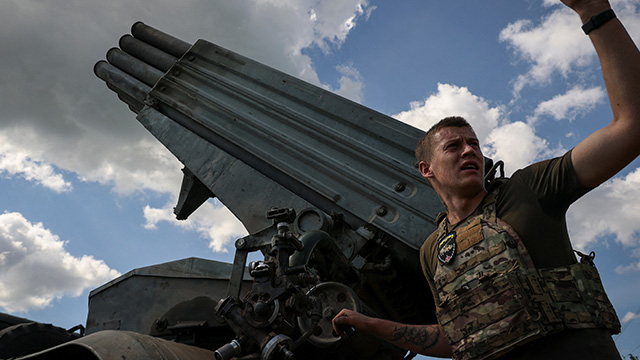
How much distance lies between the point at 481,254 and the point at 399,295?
2.50 m

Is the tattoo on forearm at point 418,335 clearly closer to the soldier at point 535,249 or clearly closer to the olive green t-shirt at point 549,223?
the soldier at point 535,249

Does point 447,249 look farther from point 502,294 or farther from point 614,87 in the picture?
point 614,87

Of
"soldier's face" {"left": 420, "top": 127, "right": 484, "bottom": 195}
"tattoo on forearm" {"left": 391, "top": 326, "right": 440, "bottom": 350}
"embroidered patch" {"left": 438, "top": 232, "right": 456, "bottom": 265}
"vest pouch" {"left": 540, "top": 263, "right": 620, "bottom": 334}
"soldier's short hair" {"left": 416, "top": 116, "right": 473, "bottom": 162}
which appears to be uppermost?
"soldier's short hair" {"left": 416, "top": 116, "right": 473, "bottom": 162}

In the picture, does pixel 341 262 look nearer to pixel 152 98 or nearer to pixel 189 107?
pixel 189 107

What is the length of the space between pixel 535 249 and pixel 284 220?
1603 millimetres

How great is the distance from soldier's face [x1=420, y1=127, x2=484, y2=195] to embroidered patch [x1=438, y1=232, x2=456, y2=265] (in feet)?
0.66

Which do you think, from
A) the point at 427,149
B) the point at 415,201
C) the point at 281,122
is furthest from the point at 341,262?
the point at 281,122

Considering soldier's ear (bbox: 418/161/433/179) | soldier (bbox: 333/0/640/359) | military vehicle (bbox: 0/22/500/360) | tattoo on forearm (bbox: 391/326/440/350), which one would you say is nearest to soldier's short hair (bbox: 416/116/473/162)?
soldier's ear (bbox: 418/161/433/179)

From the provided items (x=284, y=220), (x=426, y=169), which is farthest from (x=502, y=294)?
(x=284, y=220)

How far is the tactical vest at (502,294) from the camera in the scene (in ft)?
5.47

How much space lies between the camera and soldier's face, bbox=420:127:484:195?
204 centimetres

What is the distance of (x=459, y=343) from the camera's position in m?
1.90

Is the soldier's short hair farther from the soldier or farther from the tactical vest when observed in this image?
the tactical vest

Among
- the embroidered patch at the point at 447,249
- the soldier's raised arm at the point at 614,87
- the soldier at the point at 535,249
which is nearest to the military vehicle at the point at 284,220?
the embroidered patch at the point at 447,249
